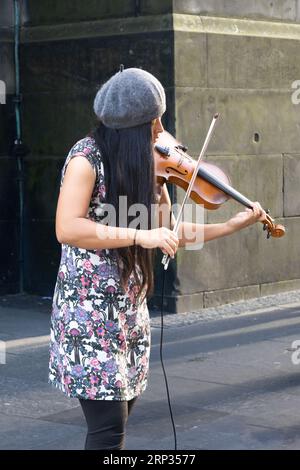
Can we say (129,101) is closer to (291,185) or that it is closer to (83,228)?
(83,228)

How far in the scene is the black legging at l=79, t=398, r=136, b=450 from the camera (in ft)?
11.8

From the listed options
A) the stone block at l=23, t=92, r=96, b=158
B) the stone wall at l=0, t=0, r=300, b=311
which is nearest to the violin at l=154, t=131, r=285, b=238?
the stone wall at l=0, t=0, r=300, b=311

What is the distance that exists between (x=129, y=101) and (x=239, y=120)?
18.9ft

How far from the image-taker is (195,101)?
8.75 m

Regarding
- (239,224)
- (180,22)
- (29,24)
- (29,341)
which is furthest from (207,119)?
(239,224)

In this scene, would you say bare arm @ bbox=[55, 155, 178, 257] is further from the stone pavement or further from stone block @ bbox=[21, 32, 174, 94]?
stone block @ bbox=[21, 32, 174, 94]

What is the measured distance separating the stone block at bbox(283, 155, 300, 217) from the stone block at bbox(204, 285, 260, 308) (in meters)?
0.87

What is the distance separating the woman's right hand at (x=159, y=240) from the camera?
11.1 feet

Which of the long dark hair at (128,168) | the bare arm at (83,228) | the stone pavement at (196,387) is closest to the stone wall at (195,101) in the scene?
the stone pavement at (196,387)

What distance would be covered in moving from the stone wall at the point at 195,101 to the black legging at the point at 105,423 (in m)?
5.00

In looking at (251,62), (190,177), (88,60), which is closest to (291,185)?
(251,62)

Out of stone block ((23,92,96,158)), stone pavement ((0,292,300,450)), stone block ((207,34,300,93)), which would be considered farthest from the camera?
stone block ((23,92,96,158))

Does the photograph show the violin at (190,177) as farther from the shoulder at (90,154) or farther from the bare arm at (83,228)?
the bare arm at (83,228)

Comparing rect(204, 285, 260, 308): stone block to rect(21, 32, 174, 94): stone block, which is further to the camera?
rect(204, 285, 260, 308): stone block
